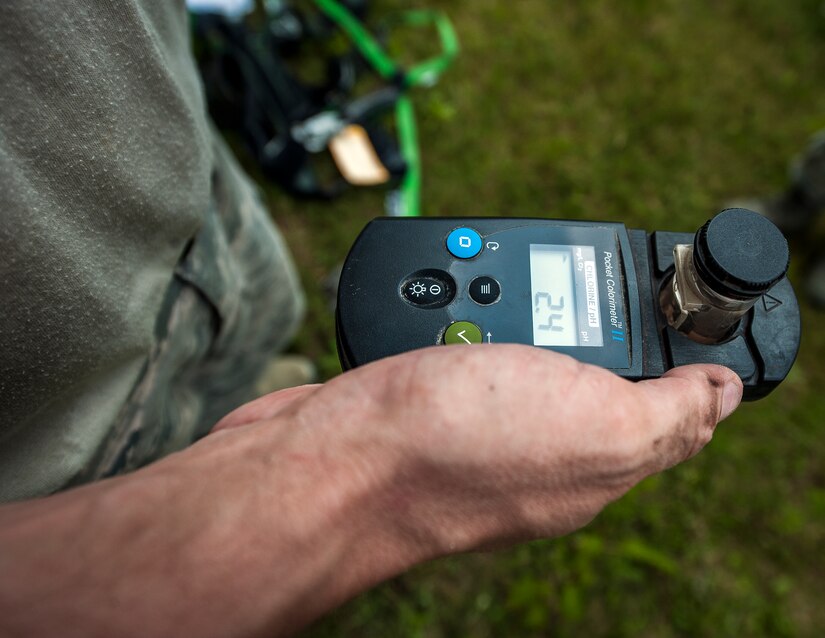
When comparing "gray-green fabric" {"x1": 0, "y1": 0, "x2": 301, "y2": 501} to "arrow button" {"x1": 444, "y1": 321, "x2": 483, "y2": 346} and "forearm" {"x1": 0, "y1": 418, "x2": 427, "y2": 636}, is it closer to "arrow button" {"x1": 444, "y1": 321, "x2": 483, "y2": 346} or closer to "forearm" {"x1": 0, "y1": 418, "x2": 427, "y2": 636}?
"forearm" {"x1": 0, "y1": 418, "x2": 427, "y2": 636}

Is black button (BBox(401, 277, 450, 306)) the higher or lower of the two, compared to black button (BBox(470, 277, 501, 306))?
higher

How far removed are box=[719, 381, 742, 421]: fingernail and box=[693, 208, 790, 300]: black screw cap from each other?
120mm

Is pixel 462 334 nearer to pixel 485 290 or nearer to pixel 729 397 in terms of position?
pixel 485 290

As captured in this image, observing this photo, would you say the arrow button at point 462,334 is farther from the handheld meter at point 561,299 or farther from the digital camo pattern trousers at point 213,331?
the digital camo pattern trousers at point 213,331

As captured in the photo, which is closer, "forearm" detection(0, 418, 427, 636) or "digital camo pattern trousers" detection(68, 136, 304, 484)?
"forearm" detection(0, 418, 427, 636)

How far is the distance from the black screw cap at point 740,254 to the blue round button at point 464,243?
1.03ft

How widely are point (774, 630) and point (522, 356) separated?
69.8 inches

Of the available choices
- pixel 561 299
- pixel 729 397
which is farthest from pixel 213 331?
pixel 729 397

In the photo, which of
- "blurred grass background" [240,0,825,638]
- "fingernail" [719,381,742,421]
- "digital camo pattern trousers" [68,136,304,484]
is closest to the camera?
"fingernail" [719,381,742,421]

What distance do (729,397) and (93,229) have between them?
2.73ft

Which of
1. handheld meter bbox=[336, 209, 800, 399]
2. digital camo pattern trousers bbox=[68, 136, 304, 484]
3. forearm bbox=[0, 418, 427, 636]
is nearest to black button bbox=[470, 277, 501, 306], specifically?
handheld meter bbox=[336, 209, 800, 399]

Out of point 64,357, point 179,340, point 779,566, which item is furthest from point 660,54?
point 64,357

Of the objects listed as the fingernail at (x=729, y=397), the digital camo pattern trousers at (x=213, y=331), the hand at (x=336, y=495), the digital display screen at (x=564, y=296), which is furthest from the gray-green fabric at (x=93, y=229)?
the fingernail at (x=729, y=397)

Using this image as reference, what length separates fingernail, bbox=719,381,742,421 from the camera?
0.83 m
